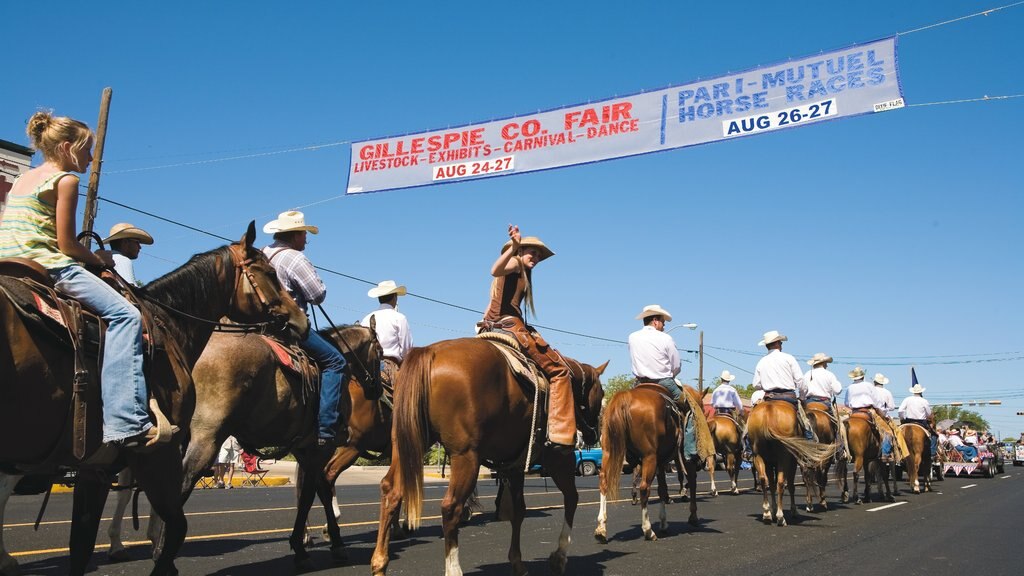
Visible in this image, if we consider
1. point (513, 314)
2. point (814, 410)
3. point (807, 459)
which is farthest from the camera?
point (814, 410)

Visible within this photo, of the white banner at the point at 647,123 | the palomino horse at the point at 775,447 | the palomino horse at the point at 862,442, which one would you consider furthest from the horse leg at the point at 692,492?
the palomino horse at the point at 862,442

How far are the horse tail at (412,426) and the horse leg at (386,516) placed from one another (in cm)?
7

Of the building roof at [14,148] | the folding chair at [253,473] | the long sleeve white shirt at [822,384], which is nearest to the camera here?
the long sleeve white shirt at [822,384]

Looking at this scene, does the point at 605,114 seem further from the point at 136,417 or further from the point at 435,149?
the point at 136,417

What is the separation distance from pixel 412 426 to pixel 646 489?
15.3 feet

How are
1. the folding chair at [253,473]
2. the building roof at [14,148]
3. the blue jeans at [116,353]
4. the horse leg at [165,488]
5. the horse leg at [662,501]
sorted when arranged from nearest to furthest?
1. the blue jeans at [116,353]
2. the horse leg at [165,488]
3. the horse leg at [662,501]
4. the folding chair at [253,473]
5. the building roof at [14,148]

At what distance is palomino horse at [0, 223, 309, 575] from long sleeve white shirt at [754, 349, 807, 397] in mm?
8937

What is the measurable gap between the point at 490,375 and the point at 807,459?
7.22 meters

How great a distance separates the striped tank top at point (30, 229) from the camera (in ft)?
14.2

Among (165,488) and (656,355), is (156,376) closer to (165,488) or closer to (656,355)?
(165,488)

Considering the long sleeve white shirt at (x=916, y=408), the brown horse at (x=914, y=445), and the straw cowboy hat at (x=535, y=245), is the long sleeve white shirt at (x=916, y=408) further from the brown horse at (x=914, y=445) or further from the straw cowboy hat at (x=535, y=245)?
the straw cowboy hat at (x=535, y=245)

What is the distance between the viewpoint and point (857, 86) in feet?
40.5

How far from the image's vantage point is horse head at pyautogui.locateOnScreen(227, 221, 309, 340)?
5867mm

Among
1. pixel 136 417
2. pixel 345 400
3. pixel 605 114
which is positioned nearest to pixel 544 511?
pixel 345 400
